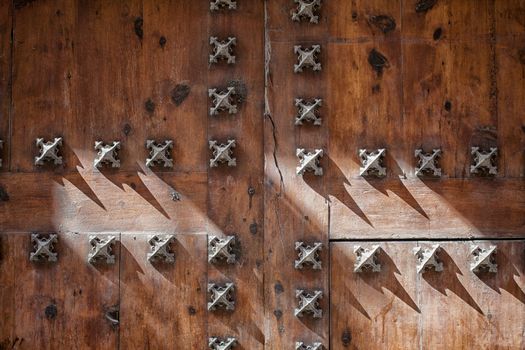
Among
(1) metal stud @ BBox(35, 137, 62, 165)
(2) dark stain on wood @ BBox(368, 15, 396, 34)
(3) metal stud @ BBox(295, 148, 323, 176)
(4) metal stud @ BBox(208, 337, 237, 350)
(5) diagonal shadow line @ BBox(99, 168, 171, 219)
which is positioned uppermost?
(2) dark stain on wood @ BBox(368, 15, 396, 34)

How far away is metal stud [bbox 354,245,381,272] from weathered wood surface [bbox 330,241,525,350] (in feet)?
0.08

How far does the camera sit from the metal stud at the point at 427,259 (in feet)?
9.57

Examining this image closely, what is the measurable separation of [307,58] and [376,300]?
1.31 meters

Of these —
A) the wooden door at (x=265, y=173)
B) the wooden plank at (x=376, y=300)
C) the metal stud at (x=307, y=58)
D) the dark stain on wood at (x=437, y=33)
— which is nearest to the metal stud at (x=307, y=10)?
the wooden door at (x=265, y=173)

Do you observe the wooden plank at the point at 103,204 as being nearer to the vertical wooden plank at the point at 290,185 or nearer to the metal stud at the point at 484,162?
the vertical wooden plank at the point at 290,185

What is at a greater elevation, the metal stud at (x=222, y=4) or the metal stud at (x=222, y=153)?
the metal stud at (x=222, y=4)

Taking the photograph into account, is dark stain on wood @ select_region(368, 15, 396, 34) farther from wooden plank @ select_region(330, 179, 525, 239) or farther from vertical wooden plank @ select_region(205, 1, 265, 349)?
wooden plank @ select_region(330, 179, 525, 239)

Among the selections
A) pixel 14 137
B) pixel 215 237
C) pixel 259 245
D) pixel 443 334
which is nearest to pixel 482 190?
pixel 443 334

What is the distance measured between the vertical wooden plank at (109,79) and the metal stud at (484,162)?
1.73 m

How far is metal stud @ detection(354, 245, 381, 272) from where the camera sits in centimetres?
291

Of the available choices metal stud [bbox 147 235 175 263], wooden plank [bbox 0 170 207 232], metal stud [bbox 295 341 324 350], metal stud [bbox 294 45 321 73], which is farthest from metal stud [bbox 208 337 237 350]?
metal stud [bbox 294 45 321 73]

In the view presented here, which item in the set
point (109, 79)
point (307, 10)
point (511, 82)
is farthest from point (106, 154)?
point (511, 82)

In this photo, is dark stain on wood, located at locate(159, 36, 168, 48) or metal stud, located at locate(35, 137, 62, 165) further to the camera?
dark stain on wood, located at locate(159, 36, 168, 48)

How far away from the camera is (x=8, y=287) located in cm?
294
